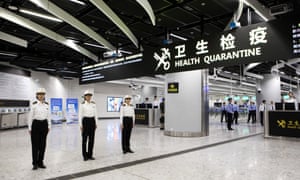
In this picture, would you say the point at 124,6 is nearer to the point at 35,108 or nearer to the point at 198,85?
the point at 35,108

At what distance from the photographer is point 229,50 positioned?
415 cm

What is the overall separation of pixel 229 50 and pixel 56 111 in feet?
43.7

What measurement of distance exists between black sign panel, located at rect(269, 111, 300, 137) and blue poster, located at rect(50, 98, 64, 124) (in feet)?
40.7

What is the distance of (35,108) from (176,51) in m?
3.23

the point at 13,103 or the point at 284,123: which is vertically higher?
the point at 13,103

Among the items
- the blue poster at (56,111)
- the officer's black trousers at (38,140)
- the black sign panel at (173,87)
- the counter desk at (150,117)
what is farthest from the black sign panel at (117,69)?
the blue poster at (56,111)

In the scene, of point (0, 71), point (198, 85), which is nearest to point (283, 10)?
point (198, 85)

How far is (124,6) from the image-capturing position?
216 inches

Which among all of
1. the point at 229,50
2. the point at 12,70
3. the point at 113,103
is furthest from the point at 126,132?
the point at 113,103

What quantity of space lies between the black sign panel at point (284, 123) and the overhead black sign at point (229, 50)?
4.76m

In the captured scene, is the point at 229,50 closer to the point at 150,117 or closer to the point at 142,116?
the point at 150,117

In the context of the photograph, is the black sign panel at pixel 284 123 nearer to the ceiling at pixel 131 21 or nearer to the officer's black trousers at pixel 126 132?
the ceiling at pixel 131 21

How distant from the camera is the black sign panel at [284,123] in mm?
7230

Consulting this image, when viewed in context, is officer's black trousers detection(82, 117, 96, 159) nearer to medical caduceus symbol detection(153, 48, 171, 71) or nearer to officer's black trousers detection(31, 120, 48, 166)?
officer's black trousers detection(31, 120, 48, 166)
